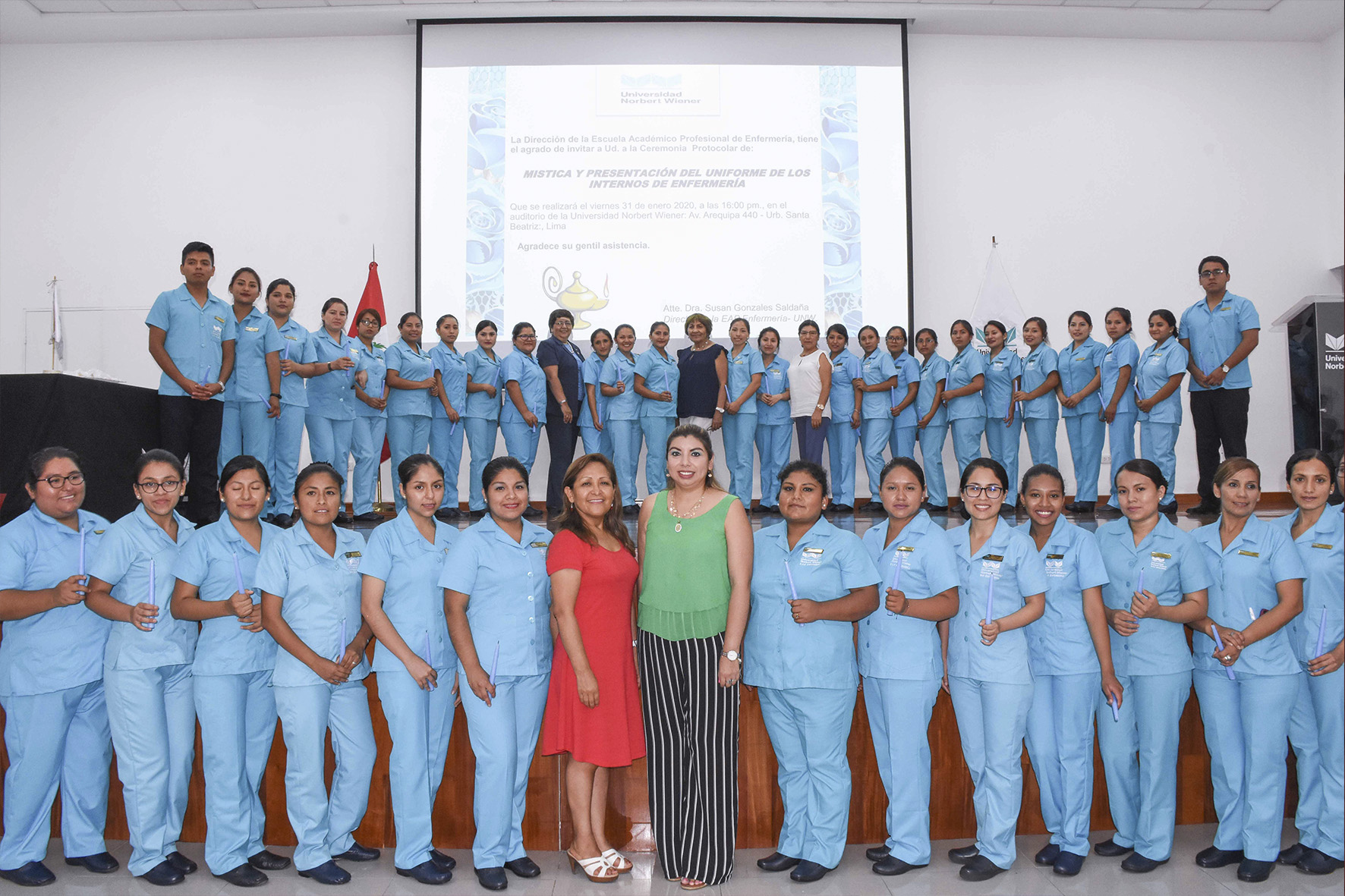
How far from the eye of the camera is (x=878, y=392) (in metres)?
6.16

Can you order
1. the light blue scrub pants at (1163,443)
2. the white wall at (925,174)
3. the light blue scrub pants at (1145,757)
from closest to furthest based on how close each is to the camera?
the light blue scrub pants at (1145,757)
the light blue scrub pants at (1163,443)
the white wall at (925,174)

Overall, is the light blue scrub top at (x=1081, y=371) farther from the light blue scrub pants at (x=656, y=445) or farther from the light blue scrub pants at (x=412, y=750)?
the light blue scrub pants at (x=412, y=750)

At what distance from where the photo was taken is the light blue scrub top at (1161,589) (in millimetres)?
2752

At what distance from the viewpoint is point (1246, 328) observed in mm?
4918

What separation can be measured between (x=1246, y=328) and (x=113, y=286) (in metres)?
8.53

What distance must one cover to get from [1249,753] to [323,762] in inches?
115

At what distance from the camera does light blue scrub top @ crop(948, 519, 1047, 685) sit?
2.65m

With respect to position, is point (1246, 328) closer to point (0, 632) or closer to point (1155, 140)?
point (1155, 140)

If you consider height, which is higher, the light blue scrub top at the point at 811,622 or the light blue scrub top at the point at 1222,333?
the light blue scrub top at the point at 1222,333

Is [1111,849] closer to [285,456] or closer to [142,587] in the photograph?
[142,587]

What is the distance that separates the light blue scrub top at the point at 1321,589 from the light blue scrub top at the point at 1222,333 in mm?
2615

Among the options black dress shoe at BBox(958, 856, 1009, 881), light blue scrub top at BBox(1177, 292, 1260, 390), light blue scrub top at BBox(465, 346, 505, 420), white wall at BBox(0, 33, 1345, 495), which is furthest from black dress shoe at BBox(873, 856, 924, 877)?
white wall at BBox(0, 33, 1345, 495)

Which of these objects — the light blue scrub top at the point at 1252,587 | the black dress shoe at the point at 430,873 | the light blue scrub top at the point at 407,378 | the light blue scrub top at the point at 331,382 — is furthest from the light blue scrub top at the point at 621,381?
the light blue scrub top at the point at 1252,587

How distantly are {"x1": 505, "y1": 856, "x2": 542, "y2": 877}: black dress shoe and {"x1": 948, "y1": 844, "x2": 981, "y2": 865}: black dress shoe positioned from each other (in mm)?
1340
